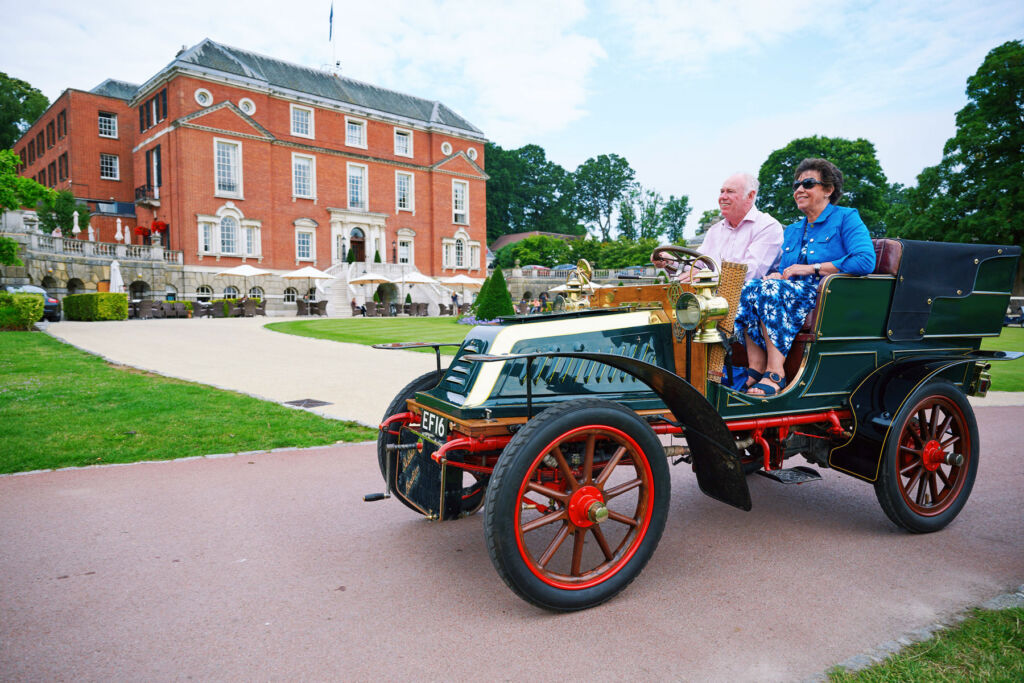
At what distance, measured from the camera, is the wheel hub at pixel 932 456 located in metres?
3.81

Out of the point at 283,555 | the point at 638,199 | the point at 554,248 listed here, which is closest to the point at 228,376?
the point at 283,555

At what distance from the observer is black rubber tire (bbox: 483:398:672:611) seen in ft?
8.36

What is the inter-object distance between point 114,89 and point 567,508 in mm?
59519

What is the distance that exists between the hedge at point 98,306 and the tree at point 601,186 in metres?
74.7

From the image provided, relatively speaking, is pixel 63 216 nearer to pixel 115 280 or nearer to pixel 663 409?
pixel 115 280

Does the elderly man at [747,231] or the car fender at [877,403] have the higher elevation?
the elderly man at [747,231]

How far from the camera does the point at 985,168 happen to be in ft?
106

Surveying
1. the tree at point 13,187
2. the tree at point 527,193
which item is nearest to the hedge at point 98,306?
the tree at point 13,187

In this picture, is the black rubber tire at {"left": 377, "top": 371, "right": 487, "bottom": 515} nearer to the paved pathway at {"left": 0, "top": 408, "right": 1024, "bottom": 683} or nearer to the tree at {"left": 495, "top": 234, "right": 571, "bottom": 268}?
the paved pathway at {"left": 0, "top": 408, "right": 1024, "bottom": 683}

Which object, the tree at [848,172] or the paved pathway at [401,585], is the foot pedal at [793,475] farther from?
the tree at [848,172]

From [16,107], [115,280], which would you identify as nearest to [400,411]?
[115,280]

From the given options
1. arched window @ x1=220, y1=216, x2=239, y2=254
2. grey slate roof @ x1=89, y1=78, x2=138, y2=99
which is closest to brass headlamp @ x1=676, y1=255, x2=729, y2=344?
arched window @ x1=220, y1=216, x2=239, y2=254

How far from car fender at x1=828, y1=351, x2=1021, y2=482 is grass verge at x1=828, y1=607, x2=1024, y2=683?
1.16m

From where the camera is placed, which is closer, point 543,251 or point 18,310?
point 18,310
